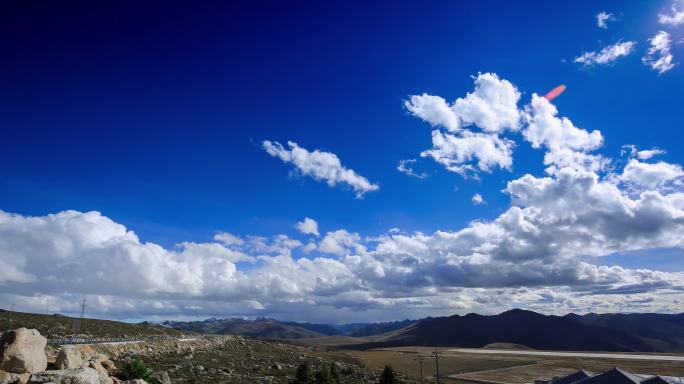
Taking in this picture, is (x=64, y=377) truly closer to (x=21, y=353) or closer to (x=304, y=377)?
(x=21, y=353)

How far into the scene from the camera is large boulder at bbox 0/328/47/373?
77.2 ft

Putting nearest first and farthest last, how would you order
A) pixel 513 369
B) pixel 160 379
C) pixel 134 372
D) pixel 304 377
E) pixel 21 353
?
pixel 21 353 → pixel 134 372 → pixel 160 379 → pixel 304 377 → pixel 513 369

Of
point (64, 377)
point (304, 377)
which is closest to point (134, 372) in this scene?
point (64, 377)

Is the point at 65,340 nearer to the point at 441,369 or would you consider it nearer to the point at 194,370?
the point at 194,370

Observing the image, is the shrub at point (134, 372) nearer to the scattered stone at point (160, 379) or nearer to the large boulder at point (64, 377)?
the scattered stone at point (160, 379)

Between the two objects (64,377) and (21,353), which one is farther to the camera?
(21,353)

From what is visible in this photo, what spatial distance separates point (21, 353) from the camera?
24.1 meters

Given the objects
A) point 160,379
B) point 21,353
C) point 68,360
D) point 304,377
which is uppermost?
point 21,353

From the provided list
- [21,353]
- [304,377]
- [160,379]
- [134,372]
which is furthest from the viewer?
[304,377]

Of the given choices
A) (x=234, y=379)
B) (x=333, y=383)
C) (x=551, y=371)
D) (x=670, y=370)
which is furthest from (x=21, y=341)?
(x=670, y=370)

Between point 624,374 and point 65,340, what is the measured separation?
78.8 metres

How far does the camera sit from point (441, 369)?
173 meters

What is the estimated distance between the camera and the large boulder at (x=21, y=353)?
926 inches

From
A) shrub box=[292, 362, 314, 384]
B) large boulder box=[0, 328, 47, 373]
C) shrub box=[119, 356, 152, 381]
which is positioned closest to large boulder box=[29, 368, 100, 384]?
large boulder box=[0, 328, 47, 373]
